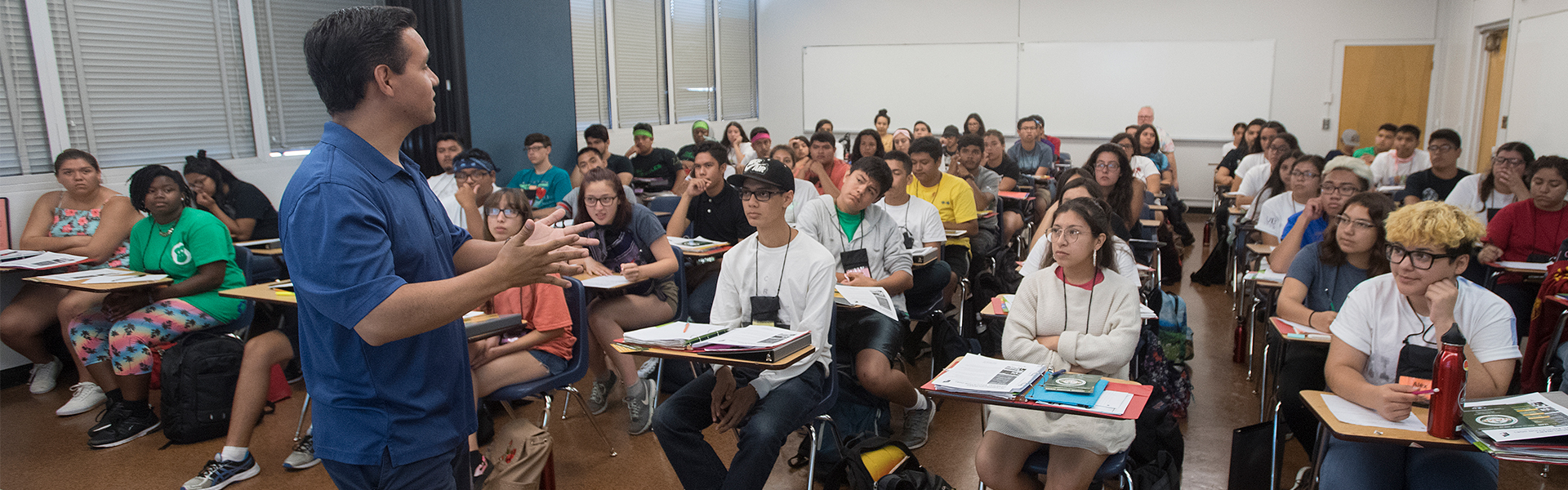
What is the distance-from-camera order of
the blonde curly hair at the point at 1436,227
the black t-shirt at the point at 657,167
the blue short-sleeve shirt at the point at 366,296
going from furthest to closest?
1. the black t-shirt at the point at 657,167
2. the blonde curly hair at the point at 1436,227
3. the blue short-sleeve shirt at the point at 366,296

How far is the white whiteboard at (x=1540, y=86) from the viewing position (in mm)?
6332

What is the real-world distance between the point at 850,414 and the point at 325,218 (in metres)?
2.55

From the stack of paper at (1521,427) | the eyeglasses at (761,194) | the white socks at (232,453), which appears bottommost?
the white socks at (232,453)

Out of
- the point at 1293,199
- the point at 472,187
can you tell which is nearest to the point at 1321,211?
the point at 1293,199

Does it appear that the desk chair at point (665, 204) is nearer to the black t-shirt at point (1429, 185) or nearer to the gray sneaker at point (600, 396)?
the gray sneaker at point (600, 396)

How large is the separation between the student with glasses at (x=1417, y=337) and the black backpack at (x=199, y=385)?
4136 millimetres

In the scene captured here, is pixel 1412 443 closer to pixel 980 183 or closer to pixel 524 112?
pixel 980 183

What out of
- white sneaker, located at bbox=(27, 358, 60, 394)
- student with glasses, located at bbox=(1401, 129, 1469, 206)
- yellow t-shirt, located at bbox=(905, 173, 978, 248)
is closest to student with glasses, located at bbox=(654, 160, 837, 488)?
yellow t-shirt, located at bbox=(905, 173, 978, 248)

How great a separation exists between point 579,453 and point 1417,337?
2.93 meters

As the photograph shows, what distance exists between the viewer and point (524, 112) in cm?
732

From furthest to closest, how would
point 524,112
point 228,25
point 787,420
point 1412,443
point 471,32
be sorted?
1. point 524,112
2. point 471,32
3. point 228,25
4. point 787,420
5. point 1412,443

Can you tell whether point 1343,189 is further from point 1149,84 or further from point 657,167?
point 1149,84

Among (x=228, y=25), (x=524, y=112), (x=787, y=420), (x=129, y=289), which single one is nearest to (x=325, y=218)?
(x=787, y=420)

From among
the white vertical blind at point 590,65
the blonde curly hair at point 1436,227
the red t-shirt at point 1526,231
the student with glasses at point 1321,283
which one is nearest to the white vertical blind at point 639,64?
the white vertical blind at point 590,65
